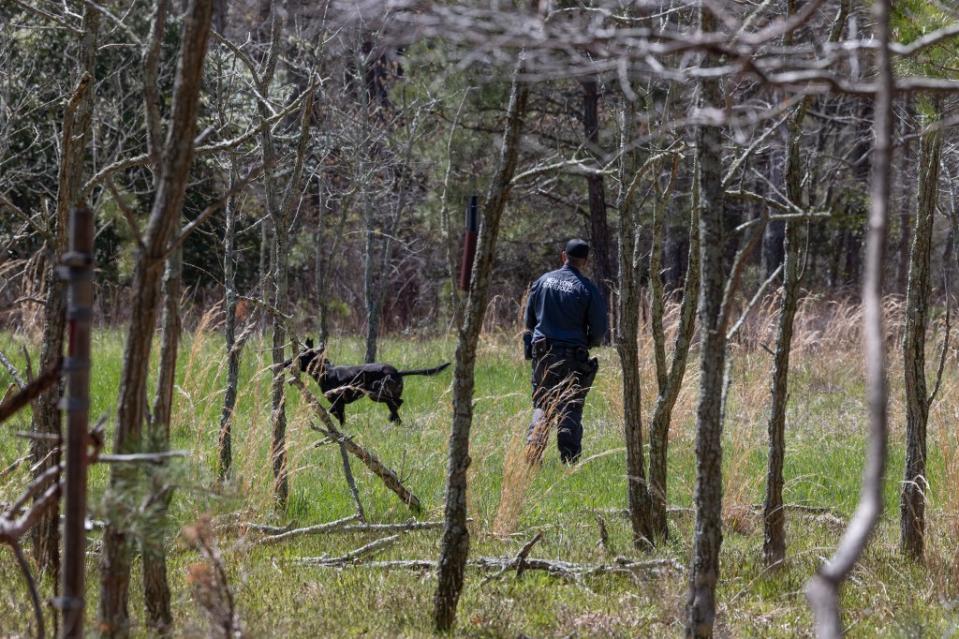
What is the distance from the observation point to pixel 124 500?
258 centimetres

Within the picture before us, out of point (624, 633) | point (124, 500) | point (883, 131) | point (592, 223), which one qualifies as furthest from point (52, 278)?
point (592, 223)

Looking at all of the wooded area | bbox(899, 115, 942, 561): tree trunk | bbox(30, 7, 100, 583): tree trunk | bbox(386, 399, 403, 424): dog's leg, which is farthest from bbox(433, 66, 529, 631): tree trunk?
bbox(386, 399, 403, 424): dog's leg

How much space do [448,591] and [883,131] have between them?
2.82 metres

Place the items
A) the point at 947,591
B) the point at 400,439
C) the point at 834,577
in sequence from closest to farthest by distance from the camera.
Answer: the point at 834,577 < the point at 947,591 < the point at 400,439

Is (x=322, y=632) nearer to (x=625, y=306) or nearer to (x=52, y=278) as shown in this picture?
(x=52, y=278)

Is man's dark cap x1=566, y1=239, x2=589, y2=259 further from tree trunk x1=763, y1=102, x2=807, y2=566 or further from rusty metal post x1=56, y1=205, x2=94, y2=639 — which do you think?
rusty metal post x1=56, y1=205, x2=94, y2=639

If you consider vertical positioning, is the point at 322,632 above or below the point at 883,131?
below

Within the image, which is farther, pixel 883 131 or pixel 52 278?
pixel 52 278

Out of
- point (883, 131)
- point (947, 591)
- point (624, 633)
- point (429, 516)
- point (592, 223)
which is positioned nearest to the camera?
point (883, 131)

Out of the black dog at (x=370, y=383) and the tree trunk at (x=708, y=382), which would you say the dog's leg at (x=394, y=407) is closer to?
the black dog at (x=370, y=383)

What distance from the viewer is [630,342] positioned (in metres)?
5.35

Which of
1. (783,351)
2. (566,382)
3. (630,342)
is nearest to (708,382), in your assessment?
(783,351)

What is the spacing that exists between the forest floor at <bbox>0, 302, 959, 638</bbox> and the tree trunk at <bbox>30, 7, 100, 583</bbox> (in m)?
A: 0.26

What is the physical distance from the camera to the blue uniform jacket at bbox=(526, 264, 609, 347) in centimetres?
887
